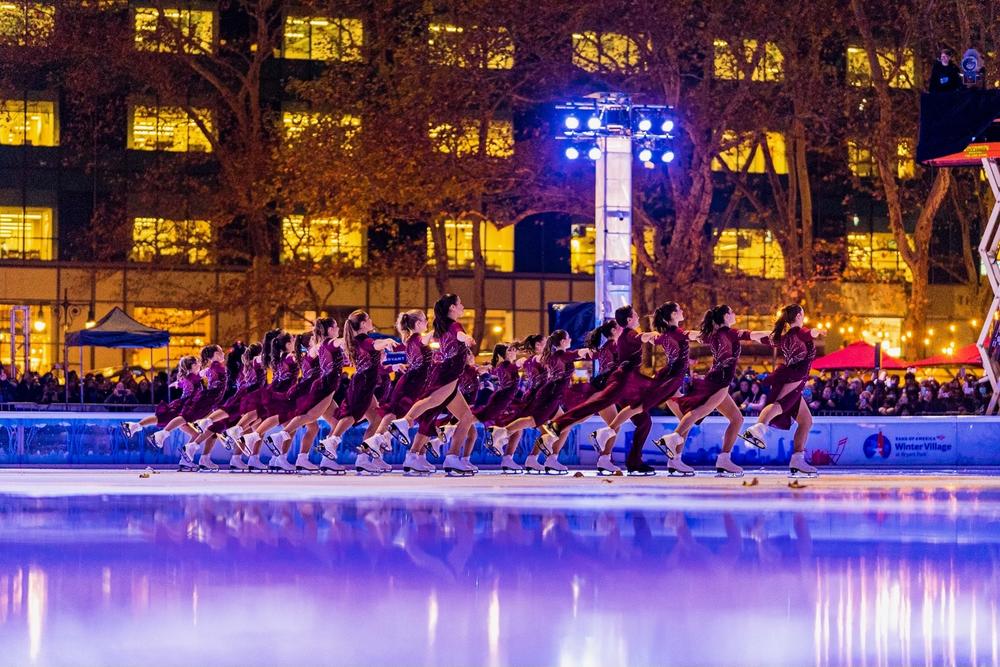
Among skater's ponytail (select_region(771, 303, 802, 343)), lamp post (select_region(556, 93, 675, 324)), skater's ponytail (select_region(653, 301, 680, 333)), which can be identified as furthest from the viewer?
lamp post (select_region(556, 93, 675, 324))

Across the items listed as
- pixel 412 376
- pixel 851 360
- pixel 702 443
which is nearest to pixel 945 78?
pixel 702 443

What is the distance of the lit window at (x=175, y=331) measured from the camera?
5378 cm

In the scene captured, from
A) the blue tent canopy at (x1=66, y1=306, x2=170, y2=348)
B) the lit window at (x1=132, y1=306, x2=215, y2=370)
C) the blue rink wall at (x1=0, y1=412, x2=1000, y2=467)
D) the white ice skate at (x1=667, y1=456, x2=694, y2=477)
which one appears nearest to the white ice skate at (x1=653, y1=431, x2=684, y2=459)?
the white ice skate at (x1=667, y1=456, x2=694, y2=477)

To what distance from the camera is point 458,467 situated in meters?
19.5

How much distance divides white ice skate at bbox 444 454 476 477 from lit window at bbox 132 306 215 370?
3451 cm

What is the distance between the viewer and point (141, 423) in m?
22.0

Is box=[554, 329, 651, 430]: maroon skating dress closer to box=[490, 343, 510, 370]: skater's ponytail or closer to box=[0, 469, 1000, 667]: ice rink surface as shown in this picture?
box=[490, 343, 510, 370]: skater's ponytail

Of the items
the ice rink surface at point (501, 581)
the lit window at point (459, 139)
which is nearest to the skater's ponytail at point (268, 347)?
the ice rink surface at point (501, 581)

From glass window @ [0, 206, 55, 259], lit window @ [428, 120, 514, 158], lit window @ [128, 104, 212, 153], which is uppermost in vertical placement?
lit window @ [128, 104, 212, 153]

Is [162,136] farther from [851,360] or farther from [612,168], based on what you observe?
[612,168]

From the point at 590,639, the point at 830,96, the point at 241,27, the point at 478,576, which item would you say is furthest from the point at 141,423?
the point at 241,27

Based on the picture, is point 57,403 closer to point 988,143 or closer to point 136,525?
point 988,143

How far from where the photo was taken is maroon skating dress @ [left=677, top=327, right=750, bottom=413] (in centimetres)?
1814

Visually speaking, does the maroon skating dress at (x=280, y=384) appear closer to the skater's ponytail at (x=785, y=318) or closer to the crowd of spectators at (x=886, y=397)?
the skater's ponytail at (x=785, y=318)
